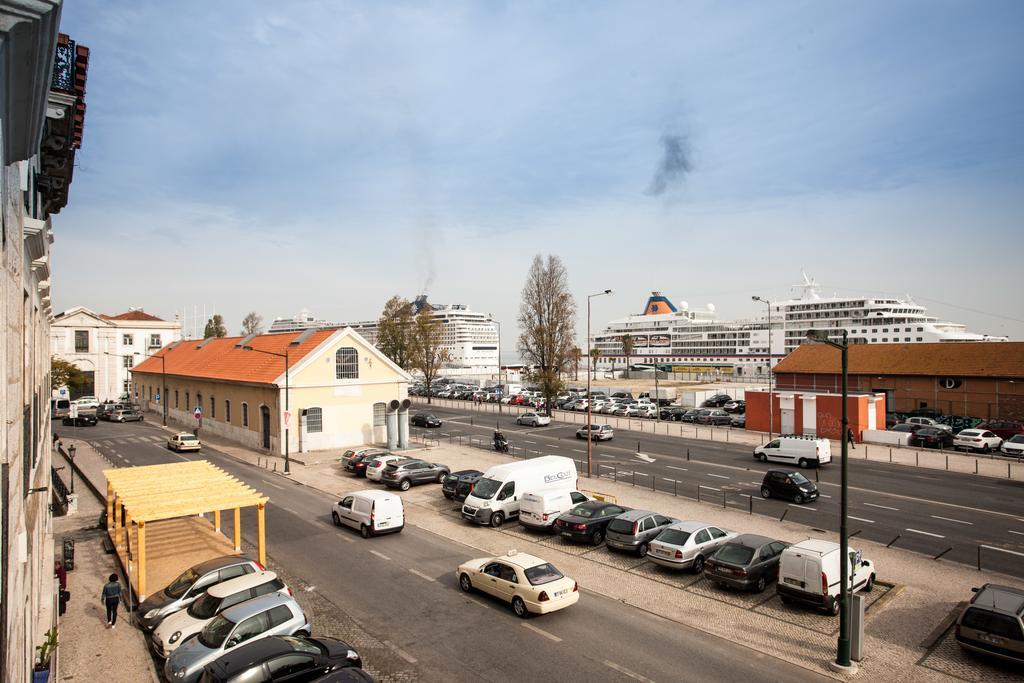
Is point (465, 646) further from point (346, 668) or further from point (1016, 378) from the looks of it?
point (1016, 378)

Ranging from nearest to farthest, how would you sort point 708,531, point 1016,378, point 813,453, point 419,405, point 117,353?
1. point 708,531
2. point 813,453
3. point 1016,378
4. point 419,405
5. point 117,353

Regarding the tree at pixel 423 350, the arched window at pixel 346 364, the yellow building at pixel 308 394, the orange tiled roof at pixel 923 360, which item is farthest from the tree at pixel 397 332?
the orange tiled roof at pixel 923 360

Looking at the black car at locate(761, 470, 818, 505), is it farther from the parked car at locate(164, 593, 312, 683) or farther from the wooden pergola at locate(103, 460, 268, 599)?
the parked car at locate(164, 593, 312, 683)

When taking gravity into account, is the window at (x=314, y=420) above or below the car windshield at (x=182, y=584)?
above

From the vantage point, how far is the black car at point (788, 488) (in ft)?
86.3

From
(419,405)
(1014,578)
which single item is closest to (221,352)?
(419,405)

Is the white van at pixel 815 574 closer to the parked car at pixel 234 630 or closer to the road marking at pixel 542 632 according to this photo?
the road marking at pixel 542 632

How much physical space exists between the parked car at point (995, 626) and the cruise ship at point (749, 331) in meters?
84.7

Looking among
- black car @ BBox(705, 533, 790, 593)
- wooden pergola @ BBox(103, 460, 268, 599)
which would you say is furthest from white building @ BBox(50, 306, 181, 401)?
black car @ BBox(705, 533, 790, 593)

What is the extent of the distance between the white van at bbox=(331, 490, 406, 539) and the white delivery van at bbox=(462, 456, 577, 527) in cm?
265

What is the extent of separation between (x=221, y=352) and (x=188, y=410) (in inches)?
229

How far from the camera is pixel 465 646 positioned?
1341cm

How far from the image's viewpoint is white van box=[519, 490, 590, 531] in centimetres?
2181

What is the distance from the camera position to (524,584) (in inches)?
587
